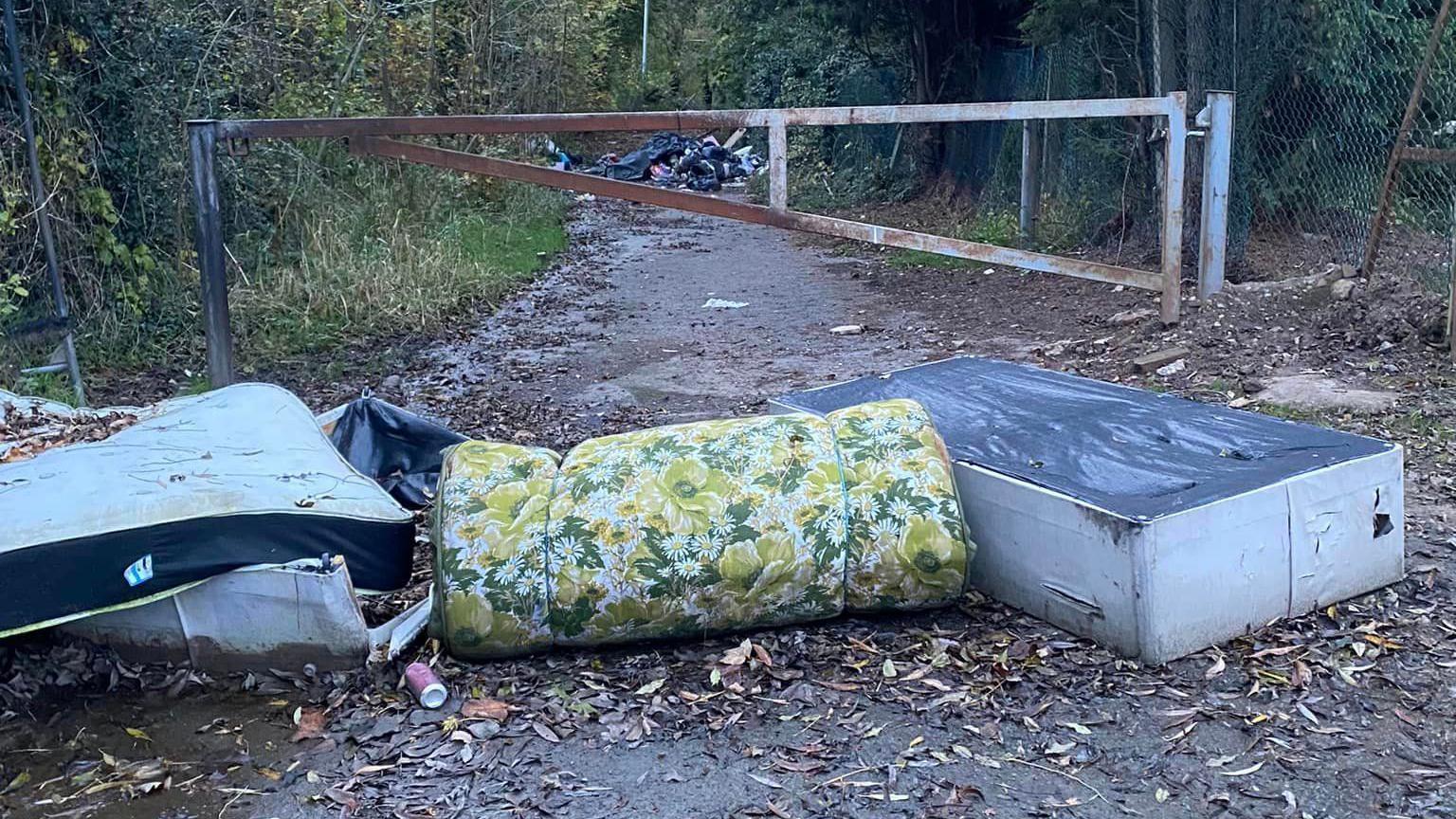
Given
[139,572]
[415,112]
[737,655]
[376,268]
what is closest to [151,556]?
[139,572]

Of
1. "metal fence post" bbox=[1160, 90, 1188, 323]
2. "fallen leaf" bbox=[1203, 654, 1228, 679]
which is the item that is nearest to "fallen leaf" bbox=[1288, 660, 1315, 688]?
"fallen leaf" bbox=[1203, 654, 1228, 679]

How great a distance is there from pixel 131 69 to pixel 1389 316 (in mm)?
7187

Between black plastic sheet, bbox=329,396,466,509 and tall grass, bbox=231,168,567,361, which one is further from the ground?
tall grass, bbox=231,168,567,361

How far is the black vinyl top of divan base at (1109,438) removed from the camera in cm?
364

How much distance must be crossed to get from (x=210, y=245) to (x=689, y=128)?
2.33 m

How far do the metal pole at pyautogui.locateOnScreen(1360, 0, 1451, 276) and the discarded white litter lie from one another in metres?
4.36

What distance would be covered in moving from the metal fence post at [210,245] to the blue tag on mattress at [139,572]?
3025mm

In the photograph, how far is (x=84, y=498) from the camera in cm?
354

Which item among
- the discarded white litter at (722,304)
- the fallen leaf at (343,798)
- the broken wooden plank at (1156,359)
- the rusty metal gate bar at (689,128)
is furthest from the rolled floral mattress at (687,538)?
the discarded white litter at (722,304)

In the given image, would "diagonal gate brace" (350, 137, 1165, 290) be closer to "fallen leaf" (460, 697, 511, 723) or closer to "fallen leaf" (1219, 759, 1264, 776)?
"fallen leaf" (460, 697, 511, 723)

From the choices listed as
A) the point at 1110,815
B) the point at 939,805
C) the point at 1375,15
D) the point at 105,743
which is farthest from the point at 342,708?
the point at 1375,15

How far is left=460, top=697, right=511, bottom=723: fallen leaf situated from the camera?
11.1ft

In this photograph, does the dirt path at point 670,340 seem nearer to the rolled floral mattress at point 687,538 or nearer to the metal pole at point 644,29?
the rolled floral mattress at point 687,538

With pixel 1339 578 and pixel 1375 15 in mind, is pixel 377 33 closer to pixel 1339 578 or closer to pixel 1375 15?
pixel 1375 15
